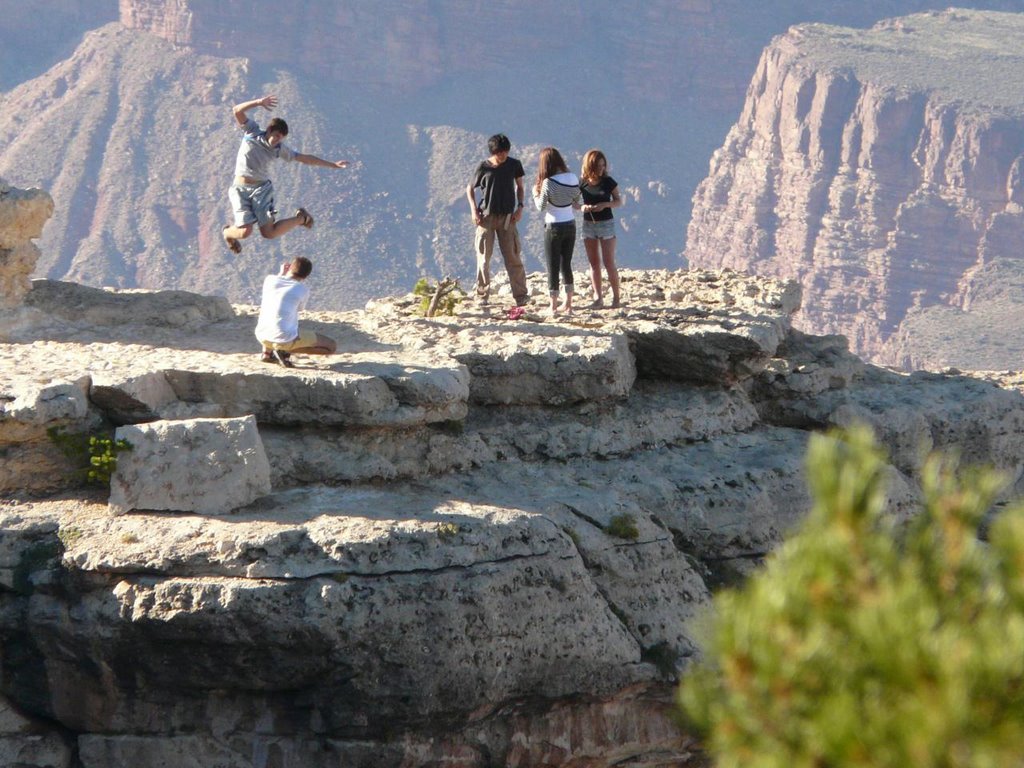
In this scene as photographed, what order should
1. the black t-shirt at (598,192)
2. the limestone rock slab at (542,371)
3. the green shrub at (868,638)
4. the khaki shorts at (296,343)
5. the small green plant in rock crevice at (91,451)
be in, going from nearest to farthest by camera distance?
the green shrub at (868,638) → the small green plant in rock crevice at (91,451) → the khaki shorts at (296,343) → the limestone rock slab at (542,371) → the black t-shirt at (598,192)

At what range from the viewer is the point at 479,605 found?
12859 mm

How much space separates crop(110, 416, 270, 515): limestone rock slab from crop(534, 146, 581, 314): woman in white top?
5.14 meters

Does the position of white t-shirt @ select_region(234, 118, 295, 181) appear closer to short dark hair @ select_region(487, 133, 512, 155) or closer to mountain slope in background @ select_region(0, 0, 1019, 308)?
short dark hair @ select_region(487, 133, 512, 155)

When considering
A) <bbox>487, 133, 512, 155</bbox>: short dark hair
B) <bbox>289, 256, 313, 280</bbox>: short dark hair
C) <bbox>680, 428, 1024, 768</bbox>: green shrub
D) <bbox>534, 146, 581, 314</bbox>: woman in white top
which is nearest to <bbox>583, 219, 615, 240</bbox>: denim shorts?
<bbox>534, 146, 581, 314</bbox>: woman in white top

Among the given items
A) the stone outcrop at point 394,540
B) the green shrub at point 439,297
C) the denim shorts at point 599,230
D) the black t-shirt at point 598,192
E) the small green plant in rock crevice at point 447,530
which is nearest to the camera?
the stone outcrop at point 394,540

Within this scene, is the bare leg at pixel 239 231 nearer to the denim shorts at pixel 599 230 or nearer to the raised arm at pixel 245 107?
the raised arm at pixel 245 107

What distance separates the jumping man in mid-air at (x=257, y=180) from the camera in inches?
634

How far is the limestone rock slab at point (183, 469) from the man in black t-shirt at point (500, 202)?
487 cm

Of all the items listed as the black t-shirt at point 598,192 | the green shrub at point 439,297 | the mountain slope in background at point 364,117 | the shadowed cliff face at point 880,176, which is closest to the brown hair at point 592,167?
the black t-shirt at point 598,192

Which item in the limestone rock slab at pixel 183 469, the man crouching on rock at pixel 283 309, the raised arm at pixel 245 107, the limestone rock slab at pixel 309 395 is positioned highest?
the raised arm at pixel 245 107

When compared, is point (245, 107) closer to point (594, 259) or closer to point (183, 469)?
point (594, 259)

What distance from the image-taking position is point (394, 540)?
12.8 metres

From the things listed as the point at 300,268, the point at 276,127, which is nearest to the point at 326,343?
the point at 300,268

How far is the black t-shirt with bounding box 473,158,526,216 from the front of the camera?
17.0m
